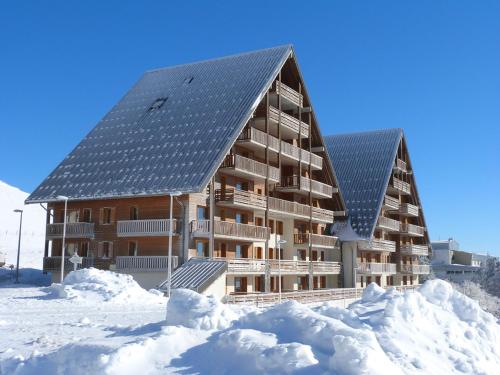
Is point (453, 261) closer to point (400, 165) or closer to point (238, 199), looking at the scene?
point (400, 165)

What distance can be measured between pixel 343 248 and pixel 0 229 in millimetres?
83258

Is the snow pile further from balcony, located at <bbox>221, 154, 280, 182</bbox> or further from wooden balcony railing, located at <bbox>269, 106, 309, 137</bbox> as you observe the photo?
wooden balcony railing, located at <bbox>269, 106, 309, 137</bbox>

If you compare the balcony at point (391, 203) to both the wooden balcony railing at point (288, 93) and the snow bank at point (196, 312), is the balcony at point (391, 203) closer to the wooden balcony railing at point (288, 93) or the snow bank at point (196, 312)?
the wooden balcony railing at point (288, 93)

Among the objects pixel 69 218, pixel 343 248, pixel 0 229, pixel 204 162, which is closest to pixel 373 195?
pixel 343 248

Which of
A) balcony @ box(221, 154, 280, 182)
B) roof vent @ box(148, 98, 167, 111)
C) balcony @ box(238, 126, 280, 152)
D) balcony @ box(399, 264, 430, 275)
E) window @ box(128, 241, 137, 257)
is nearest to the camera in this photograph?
window @ box(128, 241, 137, 257)

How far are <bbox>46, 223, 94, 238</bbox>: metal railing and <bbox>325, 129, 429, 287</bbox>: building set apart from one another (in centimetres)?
2301

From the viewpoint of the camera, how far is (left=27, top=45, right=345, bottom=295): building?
116 ft

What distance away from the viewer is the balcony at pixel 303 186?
147 ft

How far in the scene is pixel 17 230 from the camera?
118 meters

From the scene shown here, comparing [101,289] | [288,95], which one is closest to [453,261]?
[288,95]

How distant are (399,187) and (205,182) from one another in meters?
32.0

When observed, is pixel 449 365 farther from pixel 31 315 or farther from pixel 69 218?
pixel 69 218

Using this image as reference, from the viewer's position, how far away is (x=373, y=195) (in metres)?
54.5

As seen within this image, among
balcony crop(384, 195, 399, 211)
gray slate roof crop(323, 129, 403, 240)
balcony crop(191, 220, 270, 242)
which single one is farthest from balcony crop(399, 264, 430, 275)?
balcony crop(191, 220, 270, 242)
